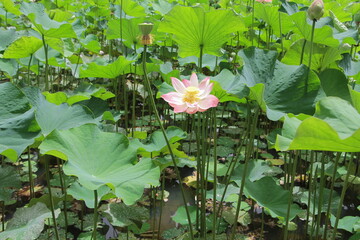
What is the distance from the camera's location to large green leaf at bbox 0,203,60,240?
0.96m

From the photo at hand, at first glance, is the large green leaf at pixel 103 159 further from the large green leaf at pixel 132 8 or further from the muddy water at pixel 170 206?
the large green leaf at pixel 132 8

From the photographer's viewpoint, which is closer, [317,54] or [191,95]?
[191,95]

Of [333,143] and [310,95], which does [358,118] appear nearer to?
[333,143]

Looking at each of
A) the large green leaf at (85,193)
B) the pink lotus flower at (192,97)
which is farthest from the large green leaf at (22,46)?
the pink lotus flower at (192,97)

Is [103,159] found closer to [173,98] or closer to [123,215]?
[173,98]

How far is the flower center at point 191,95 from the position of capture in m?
1.01

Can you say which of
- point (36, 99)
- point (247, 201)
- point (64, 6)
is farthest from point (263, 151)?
point (64, 6)

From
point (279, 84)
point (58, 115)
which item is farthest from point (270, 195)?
point (58, 115)

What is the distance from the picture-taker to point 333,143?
0.63m

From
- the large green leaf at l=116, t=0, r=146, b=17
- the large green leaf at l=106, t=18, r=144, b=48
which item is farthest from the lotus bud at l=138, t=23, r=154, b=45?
the large green leaf at l=116, t=0, r=146, b=17

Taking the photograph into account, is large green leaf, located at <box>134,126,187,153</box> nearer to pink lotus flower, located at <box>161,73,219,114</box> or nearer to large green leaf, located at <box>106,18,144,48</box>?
pink lotus flower, located at <box>161,73,219,114</box>

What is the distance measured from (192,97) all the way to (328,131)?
0.48 m

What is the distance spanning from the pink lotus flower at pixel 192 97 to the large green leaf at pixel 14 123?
349 millimetres

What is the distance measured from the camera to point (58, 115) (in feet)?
3.92
